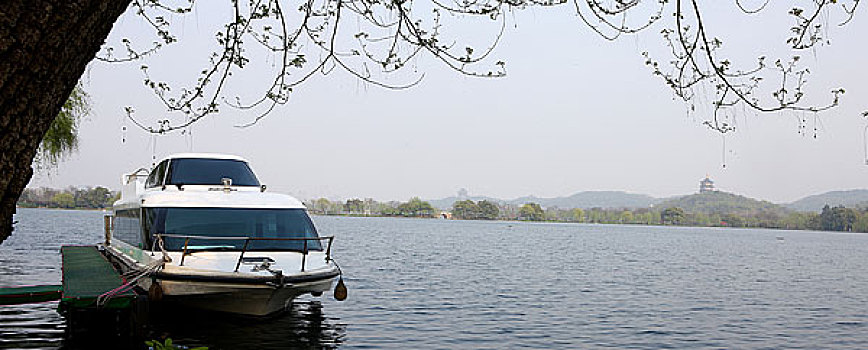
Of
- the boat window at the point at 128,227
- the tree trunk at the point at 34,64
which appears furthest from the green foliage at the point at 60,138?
the tree trunk at the point at 34,64

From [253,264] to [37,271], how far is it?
1973cm

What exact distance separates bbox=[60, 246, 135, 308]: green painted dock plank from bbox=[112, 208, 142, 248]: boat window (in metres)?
0.81

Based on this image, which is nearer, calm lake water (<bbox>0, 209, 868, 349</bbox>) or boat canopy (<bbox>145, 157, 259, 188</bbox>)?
calm lake water (<bbox>0, 209, 868, 349</bbox>)

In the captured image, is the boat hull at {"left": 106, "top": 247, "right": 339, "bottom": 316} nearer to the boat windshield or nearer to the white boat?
the white boat

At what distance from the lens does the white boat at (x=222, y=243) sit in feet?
46.4

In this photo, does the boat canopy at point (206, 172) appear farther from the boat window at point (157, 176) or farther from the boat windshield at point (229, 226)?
the boat windshield at point (229, 226)

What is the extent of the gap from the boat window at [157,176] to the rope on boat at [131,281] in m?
2.71

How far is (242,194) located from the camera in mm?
16297

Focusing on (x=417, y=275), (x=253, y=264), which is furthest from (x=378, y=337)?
(x=417, y=275)

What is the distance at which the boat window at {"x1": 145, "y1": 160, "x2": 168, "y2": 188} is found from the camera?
17.8m

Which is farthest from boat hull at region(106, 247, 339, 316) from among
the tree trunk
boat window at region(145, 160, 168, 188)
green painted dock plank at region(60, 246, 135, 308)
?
the tree trunk

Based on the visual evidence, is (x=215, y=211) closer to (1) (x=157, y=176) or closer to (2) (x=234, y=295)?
(2) (x=234, y=295)

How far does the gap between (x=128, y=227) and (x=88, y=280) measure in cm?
313

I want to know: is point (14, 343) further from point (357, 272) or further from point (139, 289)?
point (357, 272)
